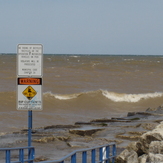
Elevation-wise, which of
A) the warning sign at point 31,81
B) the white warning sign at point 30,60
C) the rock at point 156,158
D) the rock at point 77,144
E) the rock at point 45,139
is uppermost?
the white warning sign at point 30,60

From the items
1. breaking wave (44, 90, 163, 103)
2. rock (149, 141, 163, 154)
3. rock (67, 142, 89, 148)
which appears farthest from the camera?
breaking wave (44, 90, 163, 103)

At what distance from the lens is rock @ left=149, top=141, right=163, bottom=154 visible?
27.8 feet

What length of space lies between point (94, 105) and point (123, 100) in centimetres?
315

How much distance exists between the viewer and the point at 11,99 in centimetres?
2591

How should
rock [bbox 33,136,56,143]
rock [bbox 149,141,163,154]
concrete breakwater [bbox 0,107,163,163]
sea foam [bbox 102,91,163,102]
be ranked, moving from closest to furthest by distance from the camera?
rock [bbox 149,141,163,154], concrete breakwater [bbox 0,107,163,163], rock [bbox 33,136,56,143], sea foam [bbox 102,91,163,102]

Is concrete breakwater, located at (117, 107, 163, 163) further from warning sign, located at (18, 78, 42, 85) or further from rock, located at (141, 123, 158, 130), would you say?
rock, located at (141, 123, 158, 130)

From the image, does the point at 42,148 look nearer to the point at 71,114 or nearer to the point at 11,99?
the point at 71,114

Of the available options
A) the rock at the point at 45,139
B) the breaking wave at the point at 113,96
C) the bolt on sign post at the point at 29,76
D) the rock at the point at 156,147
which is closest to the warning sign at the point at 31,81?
the bolt on sign post at the point at 29,76

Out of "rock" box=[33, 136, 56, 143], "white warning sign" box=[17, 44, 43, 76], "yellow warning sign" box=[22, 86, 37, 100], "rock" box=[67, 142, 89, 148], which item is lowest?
"rock" box=[67, 142, 89, 148]

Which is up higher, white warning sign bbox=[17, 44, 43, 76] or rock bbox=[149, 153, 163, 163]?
white warning sign bbox=[17, 44, 43, 76]

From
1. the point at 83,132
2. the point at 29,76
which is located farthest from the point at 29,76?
the point at 83,132

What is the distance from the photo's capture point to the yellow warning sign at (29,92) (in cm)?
797

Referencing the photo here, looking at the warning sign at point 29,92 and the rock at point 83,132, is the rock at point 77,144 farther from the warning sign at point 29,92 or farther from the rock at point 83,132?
the warning sign at point 29,92

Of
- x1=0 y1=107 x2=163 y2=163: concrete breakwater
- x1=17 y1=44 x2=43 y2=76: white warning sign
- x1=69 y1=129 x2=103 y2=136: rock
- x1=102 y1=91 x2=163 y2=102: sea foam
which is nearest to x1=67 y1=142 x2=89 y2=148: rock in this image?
x1=0 y1=107 x2=163 y2=163: concrete breakwater
